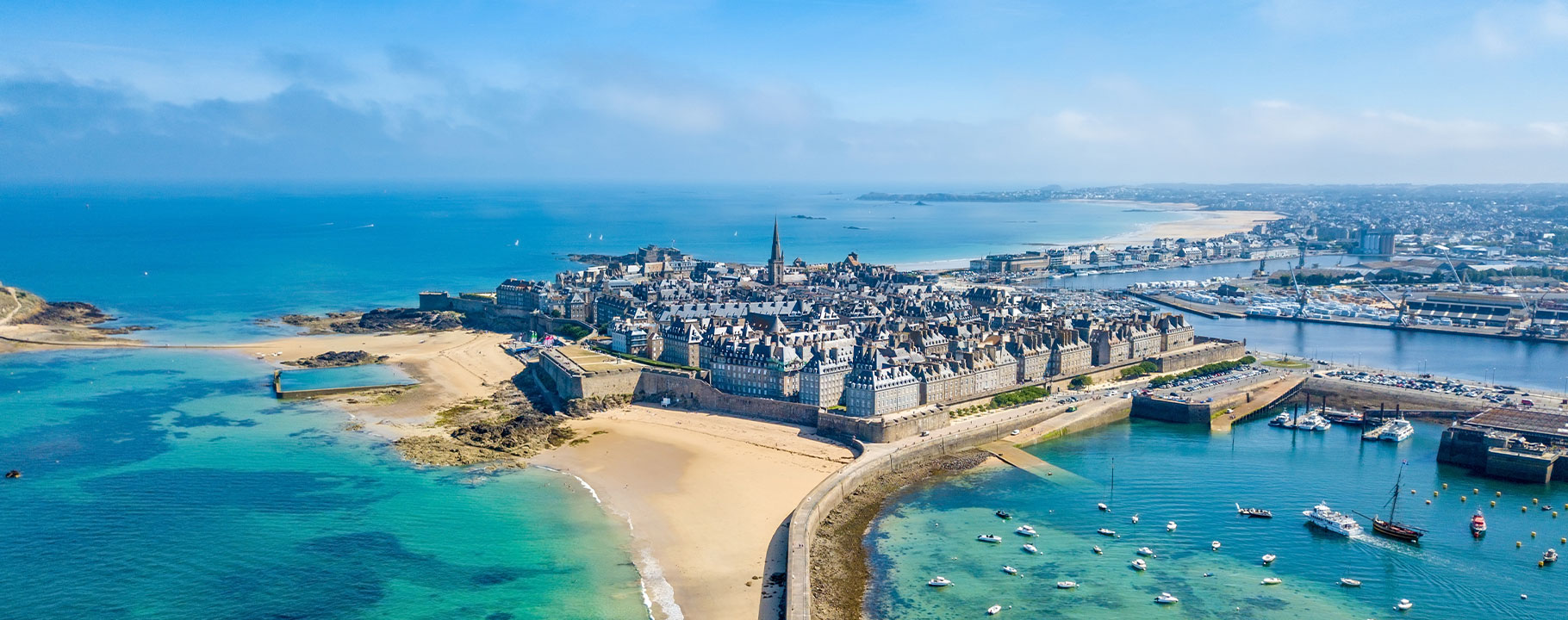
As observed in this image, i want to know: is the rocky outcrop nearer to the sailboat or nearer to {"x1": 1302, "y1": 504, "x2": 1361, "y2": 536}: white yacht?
{"x1": 1302, "y1": 504, "x2": 1361, "y2": 536}: white yacht

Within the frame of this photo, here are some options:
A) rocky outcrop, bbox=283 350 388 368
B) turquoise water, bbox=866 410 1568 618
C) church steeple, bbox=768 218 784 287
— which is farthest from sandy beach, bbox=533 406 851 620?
church steeple, bbox=768 218 784 287

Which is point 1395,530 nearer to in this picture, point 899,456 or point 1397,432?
point 1397,432

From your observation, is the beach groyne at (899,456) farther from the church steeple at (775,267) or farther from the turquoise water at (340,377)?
the church steeple at (775,267)

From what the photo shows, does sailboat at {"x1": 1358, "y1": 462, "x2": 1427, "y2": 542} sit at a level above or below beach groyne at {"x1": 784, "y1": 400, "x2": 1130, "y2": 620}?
below

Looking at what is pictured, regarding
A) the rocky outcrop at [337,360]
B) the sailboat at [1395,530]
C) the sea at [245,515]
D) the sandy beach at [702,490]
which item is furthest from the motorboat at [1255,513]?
the rocky outcrop at [337,360]

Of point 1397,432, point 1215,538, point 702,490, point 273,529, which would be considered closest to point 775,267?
point 1397,432
